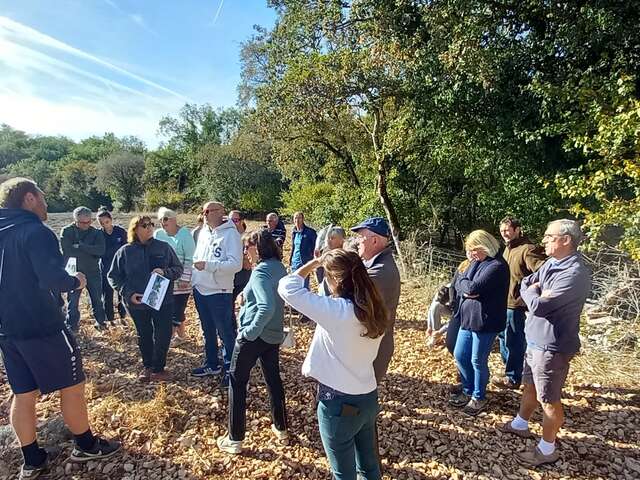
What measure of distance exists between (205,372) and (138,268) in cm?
135

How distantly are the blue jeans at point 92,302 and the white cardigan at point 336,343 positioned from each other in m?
4.58

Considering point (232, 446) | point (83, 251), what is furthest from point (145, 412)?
point (83, 251)

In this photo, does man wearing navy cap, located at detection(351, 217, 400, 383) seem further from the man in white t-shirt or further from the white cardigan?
the man in white t-shirt

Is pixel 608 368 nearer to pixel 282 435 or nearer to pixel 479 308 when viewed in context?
pixel 479 308

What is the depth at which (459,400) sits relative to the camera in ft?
12.0

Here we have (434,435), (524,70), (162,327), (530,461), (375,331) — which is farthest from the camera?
(524,70)

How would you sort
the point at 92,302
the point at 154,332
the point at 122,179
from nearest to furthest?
the point at 154,332 → the point at 92,302 → the point at 122,179

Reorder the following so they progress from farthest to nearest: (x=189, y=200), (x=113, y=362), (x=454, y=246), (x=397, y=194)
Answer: (x=189, y=200)
(x=454, y=246)
(x=397, y=194)
(x=113, y=362)

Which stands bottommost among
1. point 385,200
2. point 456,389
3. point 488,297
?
point 456,389

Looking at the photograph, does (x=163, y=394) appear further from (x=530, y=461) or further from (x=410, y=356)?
(x=530, y=461)

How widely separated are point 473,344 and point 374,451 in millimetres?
1594

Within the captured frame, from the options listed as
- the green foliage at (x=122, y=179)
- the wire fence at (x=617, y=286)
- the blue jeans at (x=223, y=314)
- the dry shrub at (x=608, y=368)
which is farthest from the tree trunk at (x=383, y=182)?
the green foliage at (x=122, y=179)

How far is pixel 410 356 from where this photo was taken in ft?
15.7

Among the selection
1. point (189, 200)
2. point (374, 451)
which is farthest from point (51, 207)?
point (374, 451)
